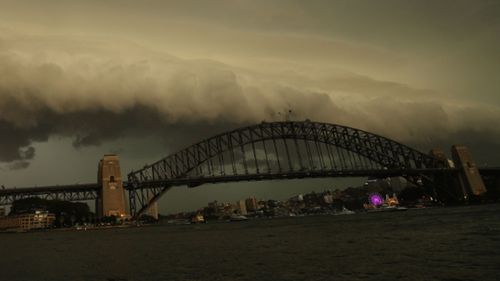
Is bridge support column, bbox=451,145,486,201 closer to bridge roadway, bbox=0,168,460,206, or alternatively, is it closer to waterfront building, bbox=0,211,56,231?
bridge roadway, bbox=0,168,460,206

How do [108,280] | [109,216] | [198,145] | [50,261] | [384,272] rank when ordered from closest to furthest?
1. [384,272]
2. [108,280]
3. [50,261]
4. [109,216]
5. [198,145]

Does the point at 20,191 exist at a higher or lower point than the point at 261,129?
lower

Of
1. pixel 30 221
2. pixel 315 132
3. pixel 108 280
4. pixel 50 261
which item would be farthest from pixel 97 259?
pixel 30 221

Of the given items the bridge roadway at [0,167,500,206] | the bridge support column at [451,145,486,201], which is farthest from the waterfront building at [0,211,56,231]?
the bridge support column at [451,145,486,201]

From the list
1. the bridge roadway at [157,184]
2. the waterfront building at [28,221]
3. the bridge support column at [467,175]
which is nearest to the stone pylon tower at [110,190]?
the bridge roadway at [157,184]

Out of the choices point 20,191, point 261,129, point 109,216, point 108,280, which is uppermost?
point 261,129

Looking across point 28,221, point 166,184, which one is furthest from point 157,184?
point 28,221

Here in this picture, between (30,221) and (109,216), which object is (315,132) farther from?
(30,221)
